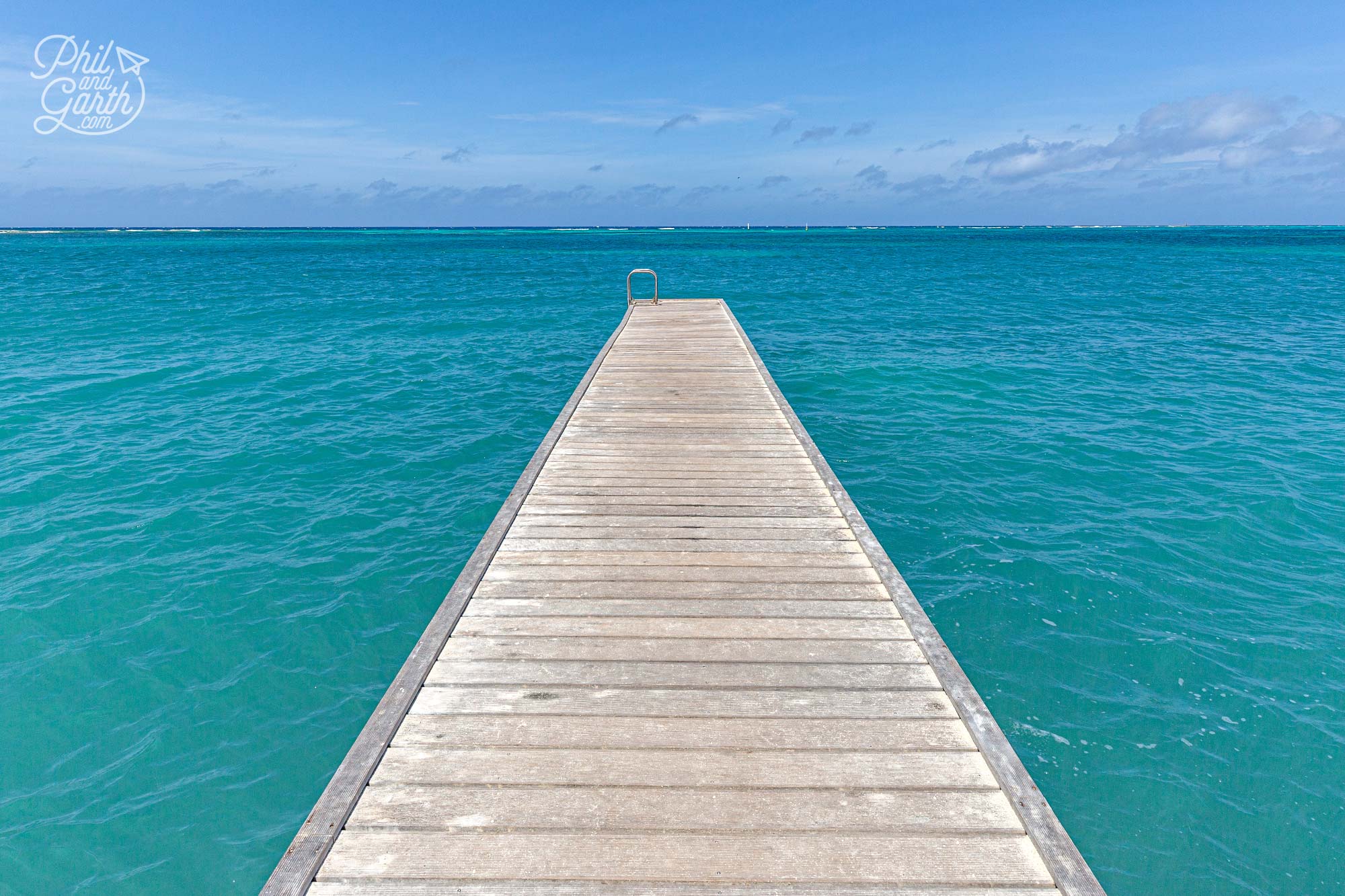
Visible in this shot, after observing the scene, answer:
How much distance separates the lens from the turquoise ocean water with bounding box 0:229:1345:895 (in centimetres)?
528

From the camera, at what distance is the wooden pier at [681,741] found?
285 cm

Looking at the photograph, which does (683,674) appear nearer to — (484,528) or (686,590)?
(686,590)

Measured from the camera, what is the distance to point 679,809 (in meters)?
3.12

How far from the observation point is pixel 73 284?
3650 cm

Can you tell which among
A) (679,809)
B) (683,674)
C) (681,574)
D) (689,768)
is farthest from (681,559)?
(679,809)

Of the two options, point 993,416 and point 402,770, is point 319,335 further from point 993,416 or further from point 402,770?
point 402,770

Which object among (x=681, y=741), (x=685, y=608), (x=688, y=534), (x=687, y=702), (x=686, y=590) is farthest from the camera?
(x=688, y=534)

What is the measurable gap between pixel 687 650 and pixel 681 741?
80cm

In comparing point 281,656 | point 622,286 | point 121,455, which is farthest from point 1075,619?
point 622,286

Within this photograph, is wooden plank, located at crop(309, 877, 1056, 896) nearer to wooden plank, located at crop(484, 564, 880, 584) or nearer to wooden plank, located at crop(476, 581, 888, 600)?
wooden plank, located at crop(476, 581, 888, 600)

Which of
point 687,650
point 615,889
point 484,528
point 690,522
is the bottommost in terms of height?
point 484,528

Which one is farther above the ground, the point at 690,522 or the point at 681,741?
the point at 690,522

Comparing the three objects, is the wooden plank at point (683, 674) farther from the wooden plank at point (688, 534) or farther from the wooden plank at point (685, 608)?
the wooden plank at point (688, 534)

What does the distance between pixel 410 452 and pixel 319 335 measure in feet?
42.4
